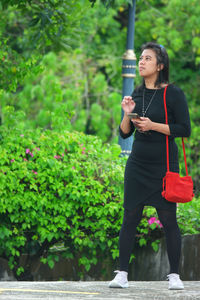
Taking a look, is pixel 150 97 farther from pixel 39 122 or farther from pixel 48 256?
pixel 39 122

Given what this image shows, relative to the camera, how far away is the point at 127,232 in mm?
4281

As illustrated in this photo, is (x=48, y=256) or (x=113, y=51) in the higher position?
(x=113, y=51)

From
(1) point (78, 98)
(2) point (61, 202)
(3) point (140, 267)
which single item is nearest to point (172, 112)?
(2) point (61, 202)

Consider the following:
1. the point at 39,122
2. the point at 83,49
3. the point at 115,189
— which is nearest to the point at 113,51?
the point at 83,49

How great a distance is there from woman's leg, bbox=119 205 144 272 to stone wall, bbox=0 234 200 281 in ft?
5.38

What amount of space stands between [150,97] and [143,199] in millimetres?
682

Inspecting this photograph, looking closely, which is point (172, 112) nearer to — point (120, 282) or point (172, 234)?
point (172, 234)

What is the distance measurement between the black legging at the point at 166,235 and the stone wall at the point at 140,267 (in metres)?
1.61

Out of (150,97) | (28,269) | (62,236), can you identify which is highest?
(150,97)

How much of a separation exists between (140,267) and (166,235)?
1.95 meters

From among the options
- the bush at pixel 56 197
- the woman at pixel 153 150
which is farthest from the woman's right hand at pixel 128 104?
the bush at pixel 56 197

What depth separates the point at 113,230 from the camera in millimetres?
6016

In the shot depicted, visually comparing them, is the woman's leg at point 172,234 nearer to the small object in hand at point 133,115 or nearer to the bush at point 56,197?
the small object in hand at point 133,115

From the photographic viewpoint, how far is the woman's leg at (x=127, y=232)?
4.26m
